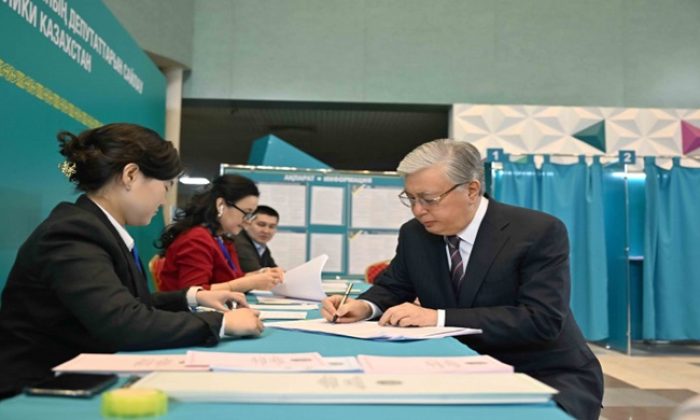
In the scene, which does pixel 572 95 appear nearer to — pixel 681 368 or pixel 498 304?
pixel 681 368

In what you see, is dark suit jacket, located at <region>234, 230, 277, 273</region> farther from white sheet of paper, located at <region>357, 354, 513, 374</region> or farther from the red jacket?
white sheet of paper, located at <region>357, 354, 513, 374</region>

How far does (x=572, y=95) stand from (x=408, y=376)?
641 cm

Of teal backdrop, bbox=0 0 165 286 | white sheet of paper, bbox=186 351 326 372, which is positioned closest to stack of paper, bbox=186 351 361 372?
white sheet of paper, bbox=186 351 326 372

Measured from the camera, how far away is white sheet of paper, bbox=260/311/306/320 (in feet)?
6.10

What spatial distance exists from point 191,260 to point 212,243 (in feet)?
0.48

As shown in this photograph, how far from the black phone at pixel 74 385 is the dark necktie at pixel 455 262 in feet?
3.61

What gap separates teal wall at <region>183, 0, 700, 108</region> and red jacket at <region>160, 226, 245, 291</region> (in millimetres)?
4089

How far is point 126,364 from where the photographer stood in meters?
0.98

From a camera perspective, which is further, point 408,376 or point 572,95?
point 572,95

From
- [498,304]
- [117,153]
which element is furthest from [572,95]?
[117,153]

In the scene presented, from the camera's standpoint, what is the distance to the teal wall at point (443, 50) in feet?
21.7

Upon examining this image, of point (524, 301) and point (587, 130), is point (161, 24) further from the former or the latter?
point (524, 301)

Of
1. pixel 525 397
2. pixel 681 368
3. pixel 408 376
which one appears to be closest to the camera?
pixel 525 397

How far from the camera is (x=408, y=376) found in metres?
0.91
